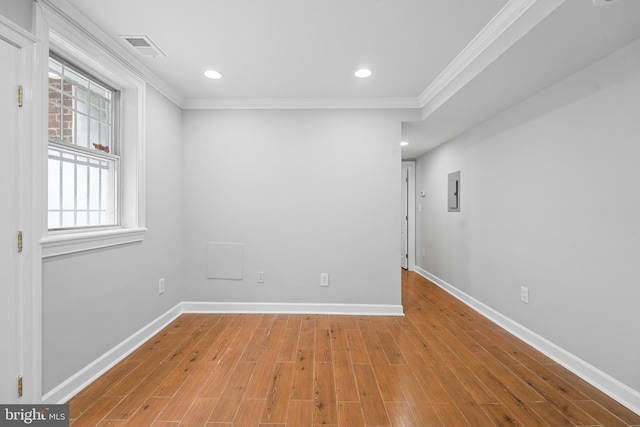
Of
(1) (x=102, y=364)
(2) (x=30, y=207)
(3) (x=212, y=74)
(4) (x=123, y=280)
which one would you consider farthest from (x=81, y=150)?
(1) (x=102, y=364)

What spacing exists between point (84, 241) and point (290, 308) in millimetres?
2054

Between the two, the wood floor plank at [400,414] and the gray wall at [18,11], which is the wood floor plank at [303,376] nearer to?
the wood floor plank at [400,414]

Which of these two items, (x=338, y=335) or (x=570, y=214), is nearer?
(x=570, y=214)

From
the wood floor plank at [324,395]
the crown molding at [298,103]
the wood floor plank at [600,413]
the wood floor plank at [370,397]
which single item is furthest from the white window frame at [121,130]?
the wood floor plank at [600,413]

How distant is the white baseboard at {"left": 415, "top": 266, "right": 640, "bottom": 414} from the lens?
5.75 feet

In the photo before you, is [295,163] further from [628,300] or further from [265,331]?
[628,300]

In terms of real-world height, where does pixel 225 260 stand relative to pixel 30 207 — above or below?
below

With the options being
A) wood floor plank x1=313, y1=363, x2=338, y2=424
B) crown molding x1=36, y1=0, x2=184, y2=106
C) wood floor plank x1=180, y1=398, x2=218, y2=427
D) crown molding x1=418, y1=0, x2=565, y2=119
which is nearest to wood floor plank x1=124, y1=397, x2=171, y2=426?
wood floor plank x1=180, y1=398, x2=218, y2=427

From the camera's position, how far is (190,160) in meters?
3.26

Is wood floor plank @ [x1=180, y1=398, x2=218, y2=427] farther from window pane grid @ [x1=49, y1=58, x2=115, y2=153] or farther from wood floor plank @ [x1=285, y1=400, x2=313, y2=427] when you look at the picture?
window pane grid @ [x1=49, y1=58, x2=115, y2=153]

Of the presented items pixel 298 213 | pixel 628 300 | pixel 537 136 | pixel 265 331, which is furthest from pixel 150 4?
pixel 628 300

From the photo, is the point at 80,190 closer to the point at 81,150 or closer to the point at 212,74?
the point at 81,150

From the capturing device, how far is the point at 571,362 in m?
2.13

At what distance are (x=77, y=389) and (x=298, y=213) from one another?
7.41ft
